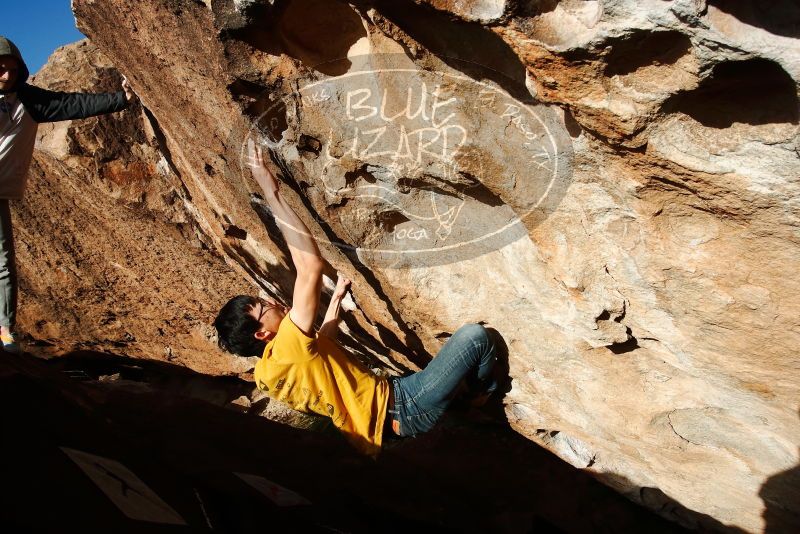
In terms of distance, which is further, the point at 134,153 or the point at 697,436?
the point at 134,153

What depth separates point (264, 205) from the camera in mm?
2416

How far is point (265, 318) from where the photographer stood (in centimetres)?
212

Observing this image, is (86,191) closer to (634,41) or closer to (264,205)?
(264,205)

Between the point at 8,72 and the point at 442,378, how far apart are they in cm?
221

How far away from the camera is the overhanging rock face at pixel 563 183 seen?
3.85 feet

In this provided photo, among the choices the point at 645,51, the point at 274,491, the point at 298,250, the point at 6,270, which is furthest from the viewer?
the point at 6,270

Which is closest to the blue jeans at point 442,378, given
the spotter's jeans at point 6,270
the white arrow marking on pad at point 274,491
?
the white arrow marking on pad at point 274,491

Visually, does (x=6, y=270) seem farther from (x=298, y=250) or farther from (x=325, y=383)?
(x=325, y=383)

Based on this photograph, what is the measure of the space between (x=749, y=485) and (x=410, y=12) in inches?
85.0

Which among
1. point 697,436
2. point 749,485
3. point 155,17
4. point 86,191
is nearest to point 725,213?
point 697,436

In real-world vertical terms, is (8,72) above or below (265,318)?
above

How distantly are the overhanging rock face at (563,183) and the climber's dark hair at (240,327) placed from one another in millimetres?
450

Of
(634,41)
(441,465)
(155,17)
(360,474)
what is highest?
(155,17)

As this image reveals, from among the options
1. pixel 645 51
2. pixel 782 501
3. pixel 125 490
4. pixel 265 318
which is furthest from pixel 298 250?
pixel 782 501
